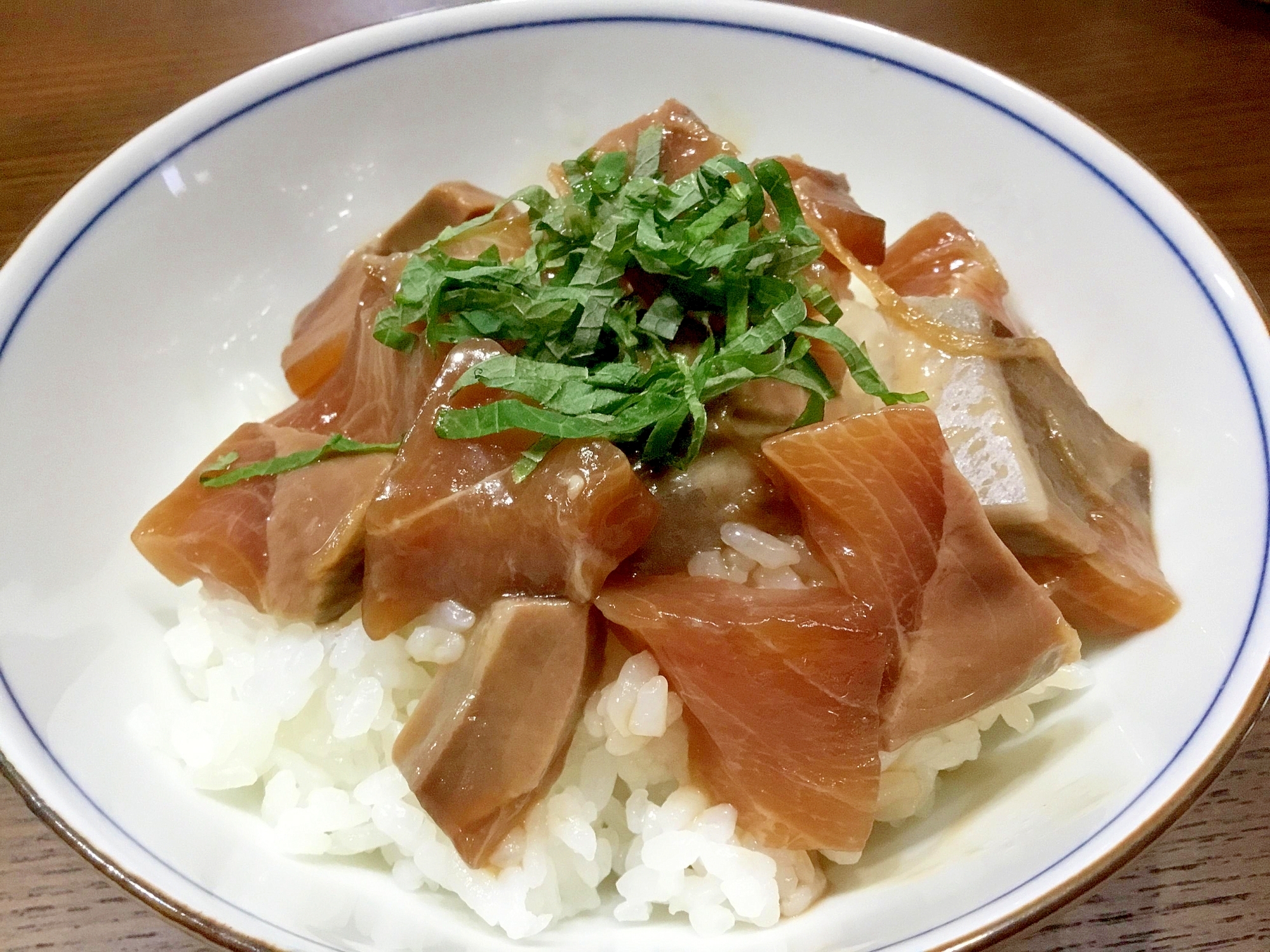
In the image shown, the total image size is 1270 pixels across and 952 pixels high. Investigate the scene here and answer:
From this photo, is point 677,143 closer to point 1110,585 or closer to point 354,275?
point 354,275

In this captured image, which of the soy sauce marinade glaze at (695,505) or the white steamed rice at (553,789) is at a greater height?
the soy sauce marinade glaze at (695,505)

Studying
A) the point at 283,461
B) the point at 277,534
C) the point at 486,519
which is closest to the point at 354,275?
the point at 283,461

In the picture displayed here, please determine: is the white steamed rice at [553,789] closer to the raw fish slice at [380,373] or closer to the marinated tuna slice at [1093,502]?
the marinated tuna slice at [1093,502]

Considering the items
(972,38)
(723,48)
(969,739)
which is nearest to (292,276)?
(723,48)

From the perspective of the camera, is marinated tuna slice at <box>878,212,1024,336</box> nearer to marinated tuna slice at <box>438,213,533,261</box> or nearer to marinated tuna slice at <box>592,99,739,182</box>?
marinated tuna slice at <box>592,99,739,182</box>

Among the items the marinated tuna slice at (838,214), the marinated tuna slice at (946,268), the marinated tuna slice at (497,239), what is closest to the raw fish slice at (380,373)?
the marinated tuna slice at (497,239)

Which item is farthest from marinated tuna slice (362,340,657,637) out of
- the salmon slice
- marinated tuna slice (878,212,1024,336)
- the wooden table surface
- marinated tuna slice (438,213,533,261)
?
the wooden table surface
